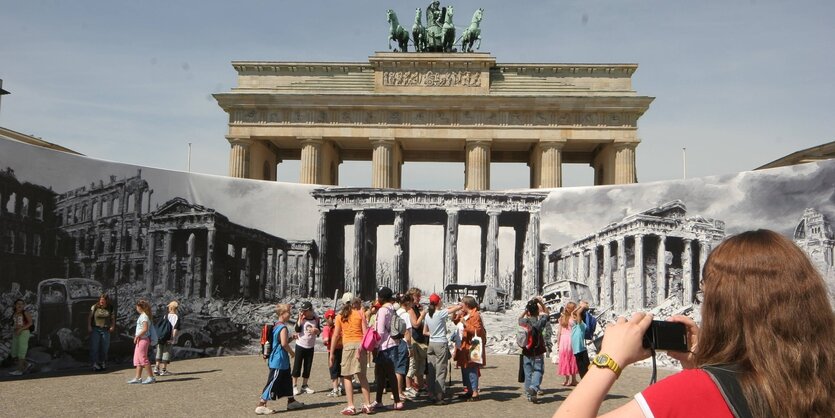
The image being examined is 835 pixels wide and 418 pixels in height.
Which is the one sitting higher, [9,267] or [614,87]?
[614,87]

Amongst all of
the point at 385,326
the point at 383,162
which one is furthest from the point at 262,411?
the point at 383,162

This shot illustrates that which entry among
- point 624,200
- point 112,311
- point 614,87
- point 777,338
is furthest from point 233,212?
point 614,87

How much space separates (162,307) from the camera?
17781 mm

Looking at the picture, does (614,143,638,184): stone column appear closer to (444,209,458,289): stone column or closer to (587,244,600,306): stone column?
(444,209,458,289): stone column

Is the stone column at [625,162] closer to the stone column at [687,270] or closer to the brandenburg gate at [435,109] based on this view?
the brandenburg gate at [435,109]

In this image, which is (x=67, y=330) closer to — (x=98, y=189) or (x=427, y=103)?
(x=98, y=189)

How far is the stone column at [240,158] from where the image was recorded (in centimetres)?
4750

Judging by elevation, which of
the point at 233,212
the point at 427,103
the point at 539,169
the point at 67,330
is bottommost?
the point at 67,330

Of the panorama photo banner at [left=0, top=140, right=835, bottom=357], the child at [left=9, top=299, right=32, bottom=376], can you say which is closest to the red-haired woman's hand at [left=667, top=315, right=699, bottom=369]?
the child at [left=9, top=299, right=32, bottom=376]

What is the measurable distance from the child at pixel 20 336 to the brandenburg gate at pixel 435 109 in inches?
1289

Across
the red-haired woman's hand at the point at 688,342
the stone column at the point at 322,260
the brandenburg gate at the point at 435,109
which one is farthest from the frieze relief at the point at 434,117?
the red-haired woman's hand at the point at 688,342

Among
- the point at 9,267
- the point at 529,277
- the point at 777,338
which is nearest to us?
the point at 777,338

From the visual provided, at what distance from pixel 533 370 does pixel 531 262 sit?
762cm

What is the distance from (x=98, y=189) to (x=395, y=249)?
7.22m
